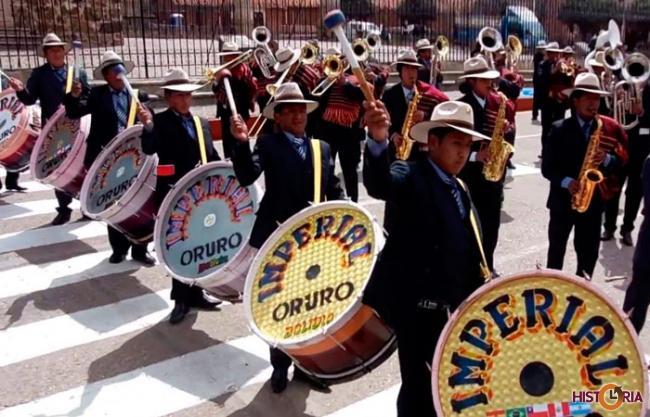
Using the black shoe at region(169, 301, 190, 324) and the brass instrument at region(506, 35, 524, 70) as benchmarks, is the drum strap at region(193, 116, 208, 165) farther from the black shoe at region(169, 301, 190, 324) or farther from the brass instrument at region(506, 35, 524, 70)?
the brass instrument at region(506, 35, 524, 70)

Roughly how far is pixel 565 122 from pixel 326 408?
3.08 m

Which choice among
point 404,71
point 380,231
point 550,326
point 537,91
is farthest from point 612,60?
point 550,326

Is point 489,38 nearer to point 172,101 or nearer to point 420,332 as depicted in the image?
point 172,101

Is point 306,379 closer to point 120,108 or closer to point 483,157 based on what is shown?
point 483,157

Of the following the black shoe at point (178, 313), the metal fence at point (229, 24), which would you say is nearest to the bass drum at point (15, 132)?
the black shoe at point (178, 313)

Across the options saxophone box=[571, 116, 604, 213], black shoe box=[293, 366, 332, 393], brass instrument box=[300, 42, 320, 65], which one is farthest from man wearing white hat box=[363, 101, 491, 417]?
brass instrument box=[300, 42, 320, 65]

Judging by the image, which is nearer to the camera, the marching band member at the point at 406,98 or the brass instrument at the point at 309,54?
the marching band member at the point at 406,98

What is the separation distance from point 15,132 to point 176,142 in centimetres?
366

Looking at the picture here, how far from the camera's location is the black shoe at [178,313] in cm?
613

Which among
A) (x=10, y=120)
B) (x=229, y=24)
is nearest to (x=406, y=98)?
(x=10, y=120)

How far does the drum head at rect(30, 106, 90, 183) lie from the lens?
7.68m

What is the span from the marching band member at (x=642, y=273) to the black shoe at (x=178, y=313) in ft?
11.6

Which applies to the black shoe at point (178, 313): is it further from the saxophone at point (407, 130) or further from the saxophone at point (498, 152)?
the saxophone at point (498, 152)

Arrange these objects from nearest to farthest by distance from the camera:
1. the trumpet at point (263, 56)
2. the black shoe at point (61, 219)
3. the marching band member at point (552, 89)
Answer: the black shoe at point (61, 219), the trumpet at point (263, 56), the marching band member at point (552, 89)
